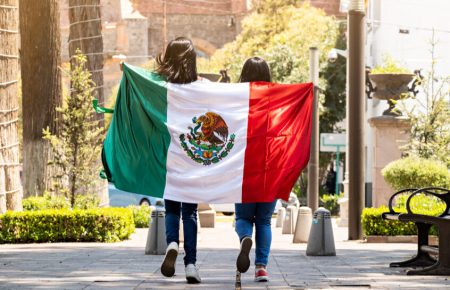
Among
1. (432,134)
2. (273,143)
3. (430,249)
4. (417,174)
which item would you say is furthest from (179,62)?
(432,134)

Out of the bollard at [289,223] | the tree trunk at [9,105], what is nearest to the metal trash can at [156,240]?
the tree trunk at [9,105]

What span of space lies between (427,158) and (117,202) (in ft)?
75.6

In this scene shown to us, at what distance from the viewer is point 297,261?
13.9 m

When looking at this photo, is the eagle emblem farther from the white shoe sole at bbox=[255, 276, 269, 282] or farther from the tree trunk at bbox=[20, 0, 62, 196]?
the tree trunk at bbox=[20, 0, 62, 196]

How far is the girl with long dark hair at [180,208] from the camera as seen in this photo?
9.99 metres


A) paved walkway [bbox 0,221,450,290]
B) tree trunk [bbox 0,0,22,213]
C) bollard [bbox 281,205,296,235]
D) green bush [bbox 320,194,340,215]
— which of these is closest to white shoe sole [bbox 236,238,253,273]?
paved walkway [bbox 0,221,450,290]

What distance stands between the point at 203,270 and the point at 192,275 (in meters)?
2.24

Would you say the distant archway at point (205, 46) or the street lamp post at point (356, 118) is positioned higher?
the distant archway at point (205, 46)

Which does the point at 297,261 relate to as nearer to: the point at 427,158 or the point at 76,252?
the point at 76,252

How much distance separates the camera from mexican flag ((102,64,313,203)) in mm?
10422

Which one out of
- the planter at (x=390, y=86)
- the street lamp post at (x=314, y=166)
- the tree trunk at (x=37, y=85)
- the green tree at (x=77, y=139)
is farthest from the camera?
the planter at (x=390, y=86)

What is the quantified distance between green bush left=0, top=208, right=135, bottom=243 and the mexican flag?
8.80 meters

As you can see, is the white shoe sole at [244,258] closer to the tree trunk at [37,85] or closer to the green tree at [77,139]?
the green tree at [77,139]

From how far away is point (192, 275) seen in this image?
9969mm
